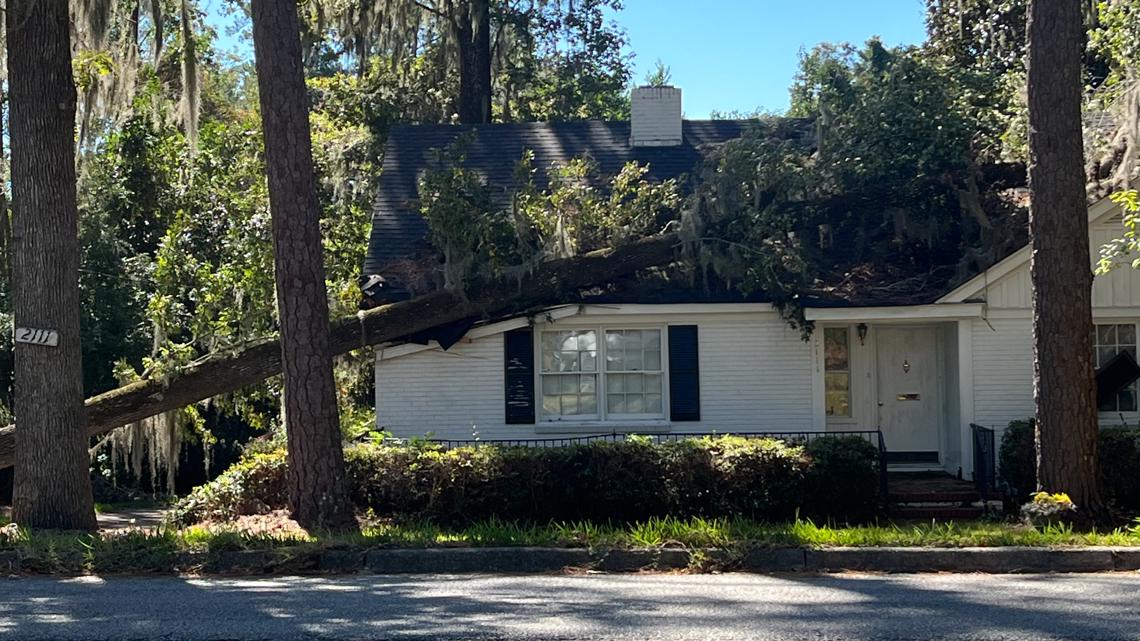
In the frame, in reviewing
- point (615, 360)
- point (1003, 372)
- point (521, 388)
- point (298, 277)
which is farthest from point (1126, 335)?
point (298, 277)

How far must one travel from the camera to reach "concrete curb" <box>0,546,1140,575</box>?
1066 cm

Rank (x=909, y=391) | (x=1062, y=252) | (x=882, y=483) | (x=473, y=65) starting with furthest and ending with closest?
(x=473, y=65) → (x=909, y=391) → (x=882, y=483) → (x=1062, y=252)

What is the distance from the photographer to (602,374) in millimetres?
16812

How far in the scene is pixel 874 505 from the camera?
13.6 meters

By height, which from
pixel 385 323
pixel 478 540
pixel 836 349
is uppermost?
pixel 385 323

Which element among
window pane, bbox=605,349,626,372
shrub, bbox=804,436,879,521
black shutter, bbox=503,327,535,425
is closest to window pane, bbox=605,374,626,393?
window pane, bbox=605,349,626,372

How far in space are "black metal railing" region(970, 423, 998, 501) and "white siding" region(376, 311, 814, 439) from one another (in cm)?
251

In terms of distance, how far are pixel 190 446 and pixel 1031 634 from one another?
715 inches

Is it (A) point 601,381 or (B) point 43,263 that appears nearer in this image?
(B) point 43,263

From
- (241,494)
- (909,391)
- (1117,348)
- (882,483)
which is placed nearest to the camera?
(241,494)

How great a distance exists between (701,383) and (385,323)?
452cm

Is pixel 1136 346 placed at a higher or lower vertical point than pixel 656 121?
lower

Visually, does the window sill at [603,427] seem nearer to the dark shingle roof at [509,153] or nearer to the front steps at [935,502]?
the front steps at [935,502]

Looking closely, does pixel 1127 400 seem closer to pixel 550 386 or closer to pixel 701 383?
pixel 701 383
